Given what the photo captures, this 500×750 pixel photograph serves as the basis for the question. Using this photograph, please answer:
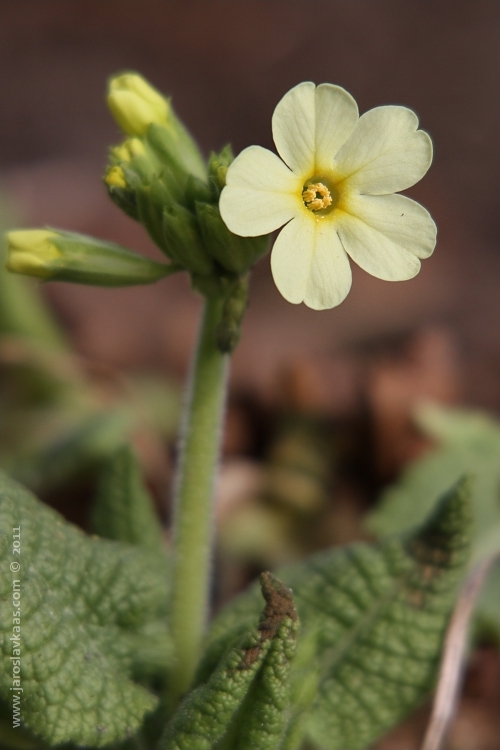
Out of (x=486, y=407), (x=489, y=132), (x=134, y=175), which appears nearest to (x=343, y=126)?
(x=134, y=175)

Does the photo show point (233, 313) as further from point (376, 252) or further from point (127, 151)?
point (127, 151)

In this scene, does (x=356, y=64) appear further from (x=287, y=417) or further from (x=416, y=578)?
(x=416, y=578)

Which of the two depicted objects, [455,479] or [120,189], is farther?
[455,479]

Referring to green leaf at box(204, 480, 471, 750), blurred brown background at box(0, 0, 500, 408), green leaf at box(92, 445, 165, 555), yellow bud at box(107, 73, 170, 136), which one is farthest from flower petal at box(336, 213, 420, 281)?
blurred brown background at box(0, 0, 500, 408)

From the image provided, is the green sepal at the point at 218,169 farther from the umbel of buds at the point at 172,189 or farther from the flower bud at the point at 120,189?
the flower bud at the point at 120,189

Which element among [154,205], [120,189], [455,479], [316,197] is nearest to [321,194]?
[316,197]

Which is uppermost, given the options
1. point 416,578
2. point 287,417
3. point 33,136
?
point 33,136
